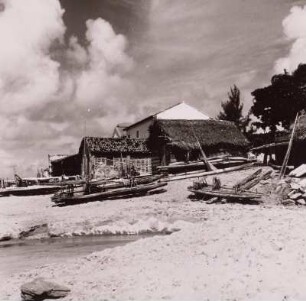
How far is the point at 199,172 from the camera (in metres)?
30.1

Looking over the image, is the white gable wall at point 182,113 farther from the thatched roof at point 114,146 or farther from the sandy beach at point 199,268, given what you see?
the sandy beach at point 199,268

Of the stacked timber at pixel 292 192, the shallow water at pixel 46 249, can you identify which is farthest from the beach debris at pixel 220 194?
the shallow water at pixel 46 249

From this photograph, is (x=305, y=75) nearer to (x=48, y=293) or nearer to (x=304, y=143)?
(x=304, y=143)

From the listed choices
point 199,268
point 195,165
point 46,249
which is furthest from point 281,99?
point 199,268

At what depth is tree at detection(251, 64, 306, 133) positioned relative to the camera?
4097 centimetres

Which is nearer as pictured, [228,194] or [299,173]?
[228,194]

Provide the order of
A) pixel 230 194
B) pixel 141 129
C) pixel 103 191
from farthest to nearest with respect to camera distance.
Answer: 1. pixel 141 129
2. pixel 103 191
3. pixel 230 194

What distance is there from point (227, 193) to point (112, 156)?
52.3 feet

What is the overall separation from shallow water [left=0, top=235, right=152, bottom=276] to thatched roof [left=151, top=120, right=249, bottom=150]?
62.2 ft

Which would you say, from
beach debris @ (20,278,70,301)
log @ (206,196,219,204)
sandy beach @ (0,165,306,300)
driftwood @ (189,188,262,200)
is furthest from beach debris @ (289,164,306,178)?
beach debris @ (20,278,70,301)

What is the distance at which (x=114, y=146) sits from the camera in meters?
34.7

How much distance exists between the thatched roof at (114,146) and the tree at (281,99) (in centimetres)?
1338

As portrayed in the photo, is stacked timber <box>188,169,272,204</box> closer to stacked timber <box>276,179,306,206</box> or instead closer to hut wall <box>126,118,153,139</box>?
stacked timber <box>276,179,306,206</box>

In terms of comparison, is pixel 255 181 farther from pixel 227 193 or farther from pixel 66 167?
pixel 66 167
